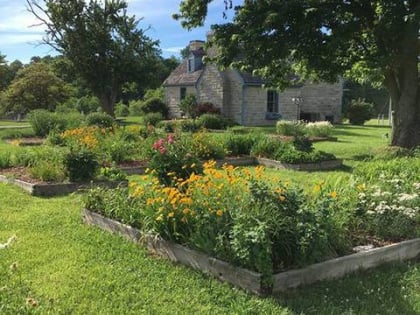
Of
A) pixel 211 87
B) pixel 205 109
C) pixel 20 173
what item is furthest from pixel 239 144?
pixel 211 87

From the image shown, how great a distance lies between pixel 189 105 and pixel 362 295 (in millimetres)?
28480

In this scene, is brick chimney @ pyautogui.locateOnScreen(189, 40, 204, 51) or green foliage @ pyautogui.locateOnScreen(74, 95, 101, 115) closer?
brick chimney @ pyautogui.locateOnScreen(189, 40, 204, 51)

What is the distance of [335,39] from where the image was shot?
1380 cm

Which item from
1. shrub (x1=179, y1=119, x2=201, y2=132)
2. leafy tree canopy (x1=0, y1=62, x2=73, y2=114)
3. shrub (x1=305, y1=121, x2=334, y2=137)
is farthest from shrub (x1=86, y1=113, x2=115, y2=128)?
leafy tree canopy (x1=0, y1=62, x2=73, y2=114)

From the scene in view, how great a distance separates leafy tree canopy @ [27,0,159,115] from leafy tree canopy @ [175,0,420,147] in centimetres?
1836

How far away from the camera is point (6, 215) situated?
23.6 feet

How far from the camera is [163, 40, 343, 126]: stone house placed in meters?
30.9

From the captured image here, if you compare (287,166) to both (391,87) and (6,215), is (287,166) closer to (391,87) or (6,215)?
(391,87)

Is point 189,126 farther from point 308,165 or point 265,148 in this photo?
point 308,165

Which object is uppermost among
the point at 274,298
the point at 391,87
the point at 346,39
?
the point at 346,39

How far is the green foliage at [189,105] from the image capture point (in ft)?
105

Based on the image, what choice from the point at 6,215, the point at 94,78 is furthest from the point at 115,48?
the point at 6,215

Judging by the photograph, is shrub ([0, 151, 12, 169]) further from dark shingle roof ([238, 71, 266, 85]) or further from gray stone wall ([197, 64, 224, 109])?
gray stone wall ([197, 64, 224, 109])

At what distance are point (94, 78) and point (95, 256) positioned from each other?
97.7 feet
